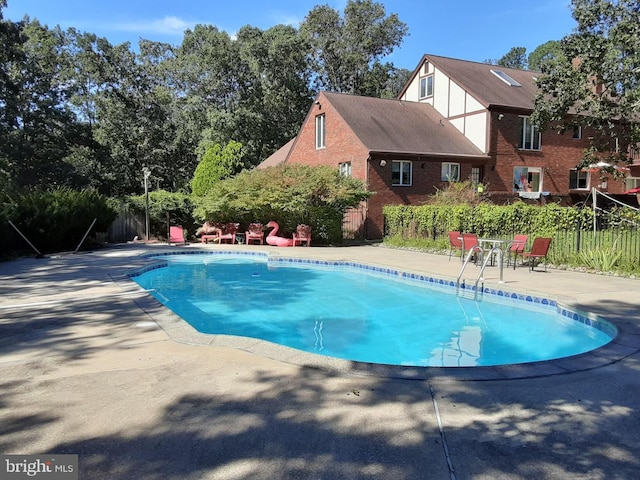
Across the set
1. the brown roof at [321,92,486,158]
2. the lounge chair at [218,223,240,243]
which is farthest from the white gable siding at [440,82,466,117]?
the lounge chair at [218,223,240,243]

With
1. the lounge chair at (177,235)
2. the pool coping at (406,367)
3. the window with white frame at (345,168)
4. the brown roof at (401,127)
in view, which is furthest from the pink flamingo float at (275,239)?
the pool coping at (406,367)

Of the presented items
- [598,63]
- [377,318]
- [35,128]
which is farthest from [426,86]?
[35,128]

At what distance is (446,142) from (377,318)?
17534mm

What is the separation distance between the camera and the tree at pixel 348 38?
132 feet

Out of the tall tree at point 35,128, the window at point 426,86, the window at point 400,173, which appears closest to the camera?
the window at point 400,173

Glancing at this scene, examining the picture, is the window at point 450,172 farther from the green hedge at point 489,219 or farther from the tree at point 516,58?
the tree at point 516,58

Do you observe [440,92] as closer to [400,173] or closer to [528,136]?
[528,136]

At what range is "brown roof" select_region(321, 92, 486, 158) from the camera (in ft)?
73.6

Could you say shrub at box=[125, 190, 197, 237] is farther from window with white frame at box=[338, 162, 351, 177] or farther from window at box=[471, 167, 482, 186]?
window at box=[471, 167, 482, 186]

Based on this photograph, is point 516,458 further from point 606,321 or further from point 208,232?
point 208,232

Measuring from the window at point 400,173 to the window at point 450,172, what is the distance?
1.96m

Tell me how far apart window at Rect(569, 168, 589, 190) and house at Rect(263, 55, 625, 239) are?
6cm

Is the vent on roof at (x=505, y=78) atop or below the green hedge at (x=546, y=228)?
atop

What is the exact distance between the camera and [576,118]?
776 inches
